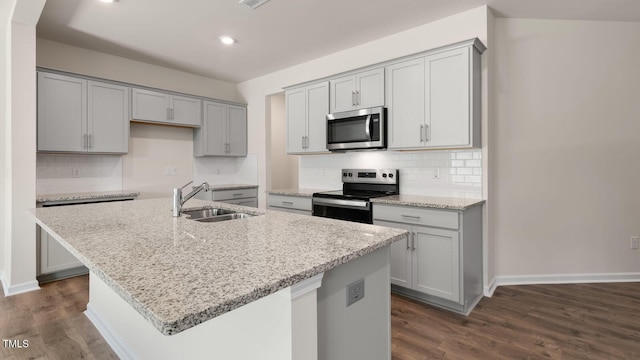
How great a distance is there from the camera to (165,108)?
13.9 feet

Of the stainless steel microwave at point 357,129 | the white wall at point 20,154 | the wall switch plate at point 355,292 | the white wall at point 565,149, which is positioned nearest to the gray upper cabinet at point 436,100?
the stainless steel microwave at point 357,129

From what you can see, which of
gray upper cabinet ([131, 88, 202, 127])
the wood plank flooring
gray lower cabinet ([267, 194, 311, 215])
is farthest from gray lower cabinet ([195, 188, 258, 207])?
the wood plank flooring

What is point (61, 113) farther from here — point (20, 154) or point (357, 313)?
point (357, 313)

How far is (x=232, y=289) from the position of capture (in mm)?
802

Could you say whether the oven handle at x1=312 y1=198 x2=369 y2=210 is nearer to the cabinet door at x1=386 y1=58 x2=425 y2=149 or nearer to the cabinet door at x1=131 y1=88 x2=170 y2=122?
the cabinet door at x1=386 y1=58 x2=425 y2=149

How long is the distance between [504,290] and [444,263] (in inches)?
35.9

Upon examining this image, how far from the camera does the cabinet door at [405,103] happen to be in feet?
9.84

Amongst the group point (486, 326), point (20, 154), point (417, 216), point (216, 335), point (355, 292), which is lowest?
point (486, 326)

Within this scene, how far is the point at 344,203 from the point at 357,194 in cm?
28

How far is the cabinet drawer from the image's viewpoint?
253cm

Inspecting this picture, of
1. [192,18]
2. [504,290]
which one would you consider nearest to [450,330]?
[504,290]

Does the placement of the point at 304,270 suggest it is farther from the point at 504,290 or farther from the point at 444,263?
the point at 504,290

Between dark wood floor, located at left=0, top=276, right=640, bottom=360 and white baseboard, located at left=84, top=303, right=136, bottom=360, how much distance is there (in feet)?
0.10

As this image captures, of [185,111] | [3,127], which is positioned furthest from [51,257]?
[185,111]
